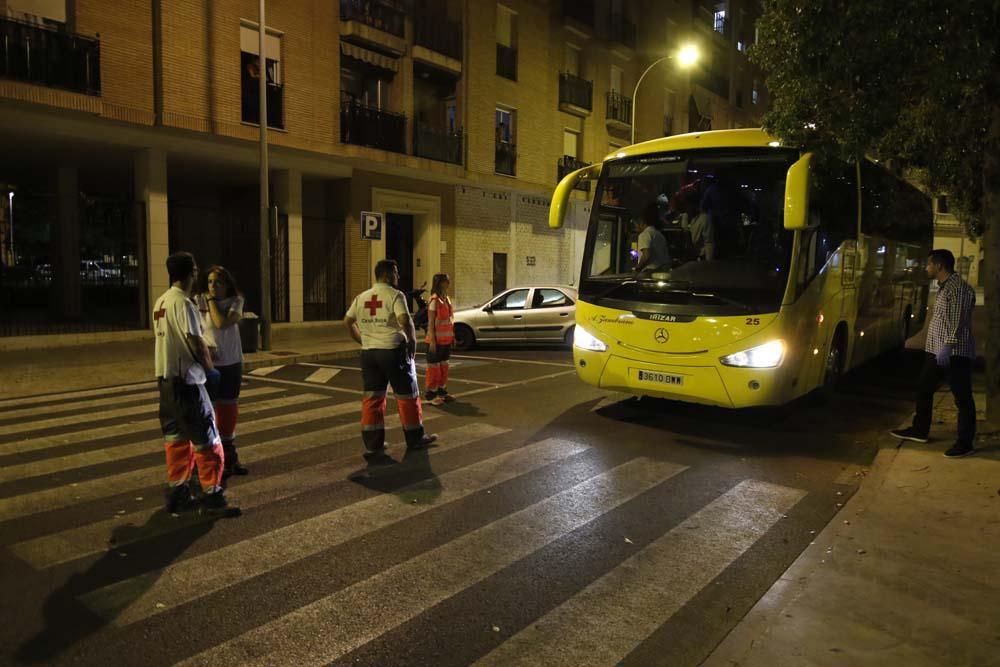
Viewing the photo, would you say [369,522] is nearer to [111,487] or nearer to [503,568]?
[503,568]

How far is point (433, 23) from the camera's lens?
75.4ft

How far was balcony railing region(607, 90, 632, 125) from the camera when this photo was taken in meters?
30.9

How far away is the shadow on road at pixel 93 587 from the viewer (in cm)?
343

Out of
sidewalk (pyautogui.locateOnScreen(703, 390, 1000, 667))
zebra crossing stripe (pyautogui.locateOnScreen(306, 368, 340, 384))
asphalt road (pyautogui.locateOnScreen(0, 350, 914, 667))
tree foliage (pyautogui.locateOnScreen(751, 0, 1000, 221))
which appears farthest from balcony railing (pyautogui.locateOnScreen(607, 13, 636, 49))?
sidewalk (pyautogui.locateOnScreen(703, 390, 1000, 667))

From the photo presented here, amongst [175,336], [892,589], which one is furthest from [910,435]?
[175,336]

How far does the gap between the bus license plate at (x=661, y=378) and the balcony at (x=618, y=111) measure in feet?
82.2

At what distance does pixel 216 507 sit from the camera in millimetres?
5254

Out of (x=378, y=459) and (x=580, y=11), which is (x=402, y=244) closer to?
(x=580, y=11)

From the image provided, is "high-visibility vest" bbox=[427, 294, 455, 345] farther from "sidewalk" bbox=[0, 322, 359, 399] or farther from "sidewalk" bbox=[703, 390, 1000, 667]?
"sidewalk" bbox=[703, 390, 1000, 667]

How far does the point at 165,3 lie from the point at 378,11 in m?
Answer: 6.50

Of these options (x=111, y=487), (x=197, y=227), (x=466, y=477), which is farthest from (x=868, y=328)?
(x=197, y=227)

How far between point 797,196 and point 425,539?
469 cm

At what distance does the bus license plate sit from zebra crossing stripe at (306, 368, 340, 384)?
592 centimetres

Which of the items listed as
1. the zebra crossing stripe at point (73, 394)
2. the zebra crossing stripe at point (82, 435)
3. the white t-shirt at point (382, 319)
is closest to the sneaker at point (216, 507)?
the white t-shirt at point (382, 319)
